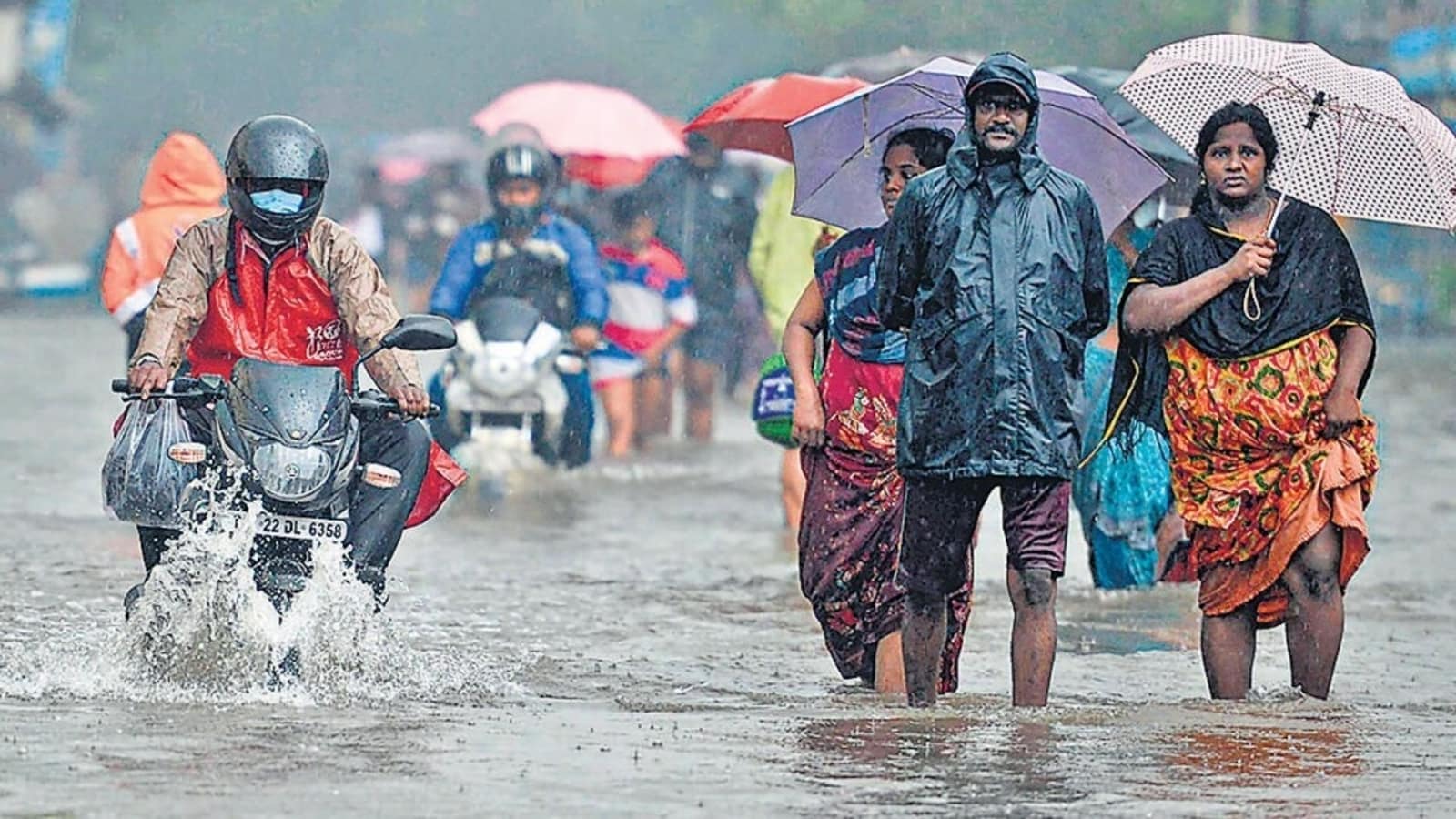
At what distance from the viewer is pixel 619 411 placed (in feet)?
55.9

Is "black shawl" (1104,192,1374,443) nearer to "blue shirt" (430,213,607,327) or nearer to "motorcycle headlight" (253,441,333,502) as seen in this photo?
"motorcycle headlight" (253,441,333,502)

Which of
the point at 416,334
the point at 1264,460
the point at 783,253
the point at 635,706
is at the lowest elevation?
the point at 635,706

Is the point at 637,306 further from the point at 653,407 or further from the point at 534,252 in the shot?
the point at 534,252

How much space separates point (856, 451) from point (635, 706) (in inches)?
38.7

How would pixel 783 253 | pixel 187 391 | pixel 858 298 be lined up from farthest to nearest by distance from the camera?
pixel 783 253
pixel 858 298
pixel 187 391

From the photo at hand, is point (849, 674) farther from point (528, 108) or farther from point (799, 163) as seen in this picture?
point (528, 108)

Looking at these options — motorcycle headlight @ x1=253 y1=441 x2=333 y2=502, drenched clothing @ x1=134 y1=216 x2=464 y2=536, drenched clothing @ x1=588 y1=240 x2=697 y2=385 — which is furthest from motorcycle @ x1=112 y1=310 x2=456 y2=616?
drenched clothing @ x1=588 y1=240 x2=697 y2=385

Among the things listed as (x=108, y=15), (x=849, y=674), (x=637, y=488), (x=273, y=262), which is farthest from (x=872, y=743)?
(x=108, y=15)

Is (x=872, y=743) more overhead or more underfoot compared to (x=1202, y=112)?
more underfoot

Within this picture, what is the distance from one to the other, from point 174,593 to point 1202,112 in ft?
10.5

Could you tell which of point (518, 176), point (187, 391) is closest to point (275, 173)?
point (187, 391)

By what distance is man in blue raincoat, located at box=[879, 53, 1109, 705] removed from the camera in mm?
7078

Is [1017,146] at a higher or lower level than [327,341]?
higher

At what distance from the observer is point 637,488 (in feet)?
50.0
